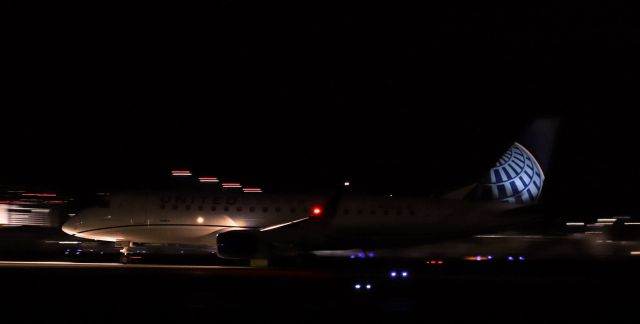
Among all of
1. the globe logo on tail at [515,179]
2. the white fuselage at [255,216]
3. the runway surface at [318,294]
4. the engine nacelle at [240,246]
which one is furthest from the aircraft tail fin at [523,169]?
the engine nacelle at [240,246]

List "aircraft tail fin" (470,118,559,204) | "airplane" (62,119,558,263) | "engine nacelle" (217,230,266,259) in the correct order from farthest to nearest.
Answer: "aircraft tail fin" (470,118,559,204), "airplane" (62,119,558,263), "engine nacelle" (217,230,266,259)

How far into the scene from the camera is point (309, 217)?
33.2 metres

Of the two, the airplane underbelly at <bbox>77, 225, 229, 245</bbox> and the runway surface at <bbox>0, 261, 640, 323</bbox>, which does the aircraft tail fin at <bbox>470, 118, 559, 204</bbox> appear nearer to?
the runway surface at <bbox>0, 261, 640, 323</bbox>

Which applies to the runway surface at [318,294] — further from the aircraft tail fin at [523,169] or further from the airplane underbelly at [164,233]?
the aircraft tail fin at [523,169]

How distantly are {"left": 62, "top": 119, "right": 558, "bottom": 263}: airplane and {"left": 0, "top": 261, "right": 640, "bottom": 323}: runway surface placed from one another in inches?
211

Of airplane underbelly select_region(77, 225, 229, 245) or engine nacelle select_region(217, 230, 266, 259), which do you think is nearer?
engine nacelle select_region(217, 230, 266, 259)

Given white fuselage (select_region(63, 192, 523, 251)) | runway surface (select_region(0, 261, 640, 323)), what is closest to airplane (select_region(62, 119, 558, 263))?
white fuselage (select_region(63, 192, 523, 251))

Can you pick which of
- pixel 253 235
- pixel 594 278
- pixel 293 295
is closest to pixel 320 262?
pixel 253 235

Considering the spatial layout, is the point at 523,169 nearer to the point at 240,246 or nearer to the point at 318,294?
the point at 240,246

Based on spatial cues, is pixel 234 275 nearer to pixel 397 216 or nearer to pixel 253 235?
pixel 253 235

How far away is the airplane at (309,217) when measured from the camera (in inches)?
1308

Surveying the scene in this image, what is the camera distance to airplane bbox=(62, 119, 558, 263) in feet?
109

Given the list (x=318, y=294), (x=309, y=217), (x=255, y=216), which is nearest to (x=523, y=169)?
(x=309, y=217)

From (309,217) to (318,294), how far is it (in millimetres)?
Result: 14836
